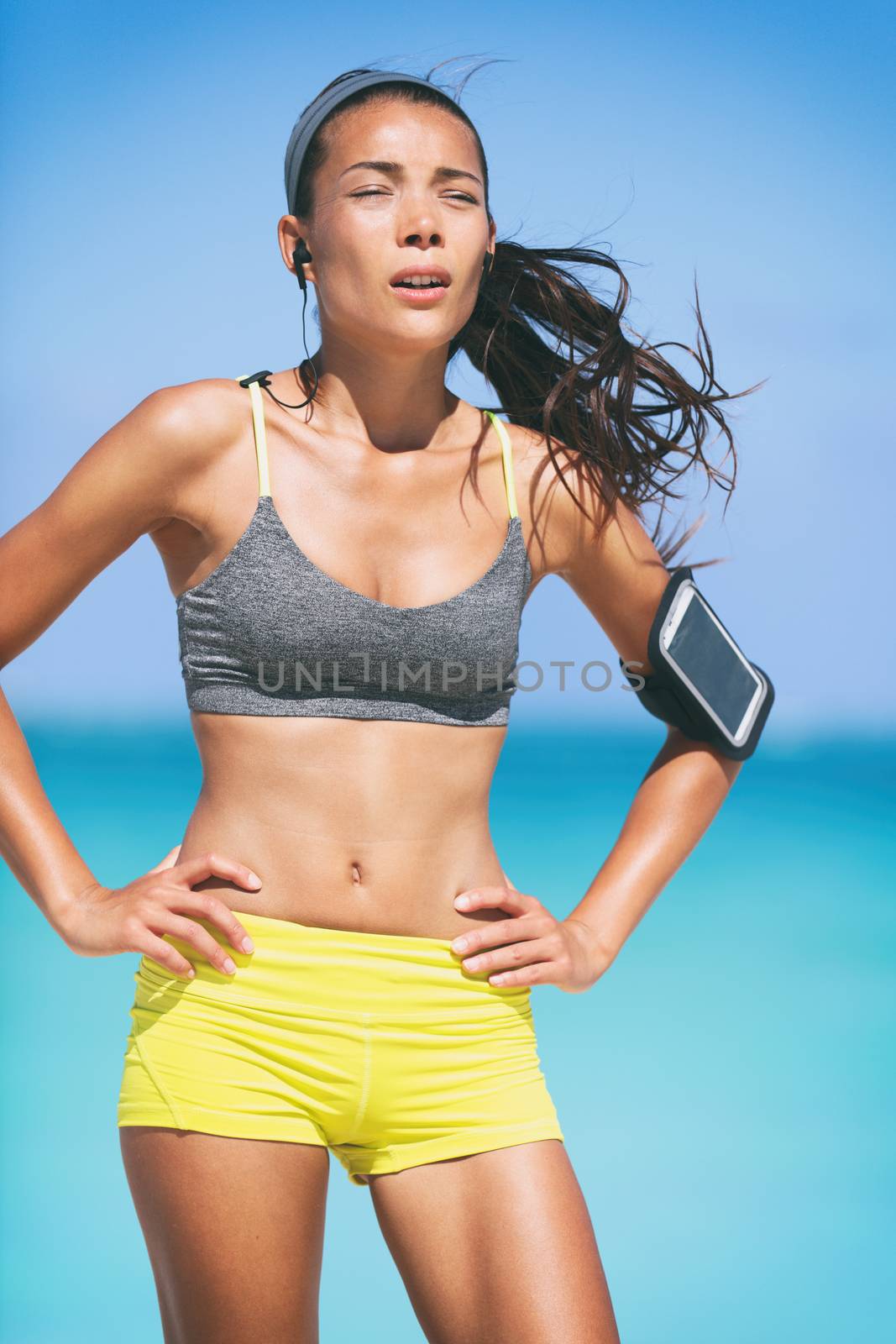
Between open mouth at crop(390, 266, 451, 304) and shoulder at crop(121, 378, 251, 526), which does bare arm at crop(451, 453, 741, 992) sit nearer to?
open mouth at crop(390, 266, 451, 304)

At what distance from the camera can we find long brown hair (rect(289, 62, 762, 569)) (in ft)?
7.42

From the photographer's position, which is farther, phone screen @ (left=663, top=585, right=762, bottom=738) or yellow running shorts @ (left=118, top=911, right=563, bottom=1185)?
phone screen @ (left=663, top=585, right=762, bottom=738)

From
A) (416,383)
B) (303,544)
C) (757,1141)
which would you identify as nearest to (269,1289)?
(303,544)

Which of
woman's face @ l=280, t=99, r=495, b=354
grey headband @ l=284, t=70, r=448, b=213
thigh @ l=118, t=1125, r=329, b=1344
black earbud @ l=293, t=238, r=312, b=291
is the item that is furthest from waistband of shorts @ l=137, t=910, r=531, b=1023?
grey headband @ l=284, t=70, r=448, b=213

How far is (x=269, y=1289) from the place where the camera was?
6.12 ft

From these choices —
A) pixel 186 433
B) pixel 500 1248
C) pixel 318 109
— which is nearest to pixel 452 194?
pixel 318 109

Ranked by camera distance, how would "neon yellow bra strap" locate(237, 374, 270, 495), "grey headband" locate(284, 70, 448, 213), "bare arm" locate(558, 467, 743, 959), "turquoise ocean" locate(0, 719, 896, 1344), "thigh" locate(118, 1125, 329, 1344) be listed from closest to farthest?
"thigh" locate(118, 1125, 329, 1344), "neon yellow bra strap" locate(237, 374, 270, 495), "grey headband" locate(284, 70, 448, 213), "bare arm" locate(558, 467, 743, 959), "turquoise ocean" locate(0, 719, 896, 1344)

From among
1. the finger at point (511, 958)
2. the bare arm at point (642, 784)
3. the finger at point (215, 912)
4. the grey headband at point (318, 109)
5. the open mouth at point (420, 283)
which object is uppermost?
the grey headband at point (318, 109)

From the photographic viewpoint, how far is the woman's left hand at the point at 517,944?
78.7 inches

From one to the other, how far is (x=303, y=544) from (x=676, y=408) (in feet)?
2.12

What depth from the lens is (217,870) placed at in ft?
6.39

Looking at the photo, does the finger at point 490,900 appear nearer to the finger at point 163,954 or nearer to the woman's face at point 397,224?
the finger at point 163,954

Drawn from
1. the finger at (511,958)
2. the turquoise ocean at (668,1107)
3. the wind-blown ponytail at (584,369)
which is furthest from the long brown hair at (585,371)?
the turquoise ocean at (668,1107)

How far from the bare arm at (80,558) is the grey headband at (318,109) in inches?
14.4
